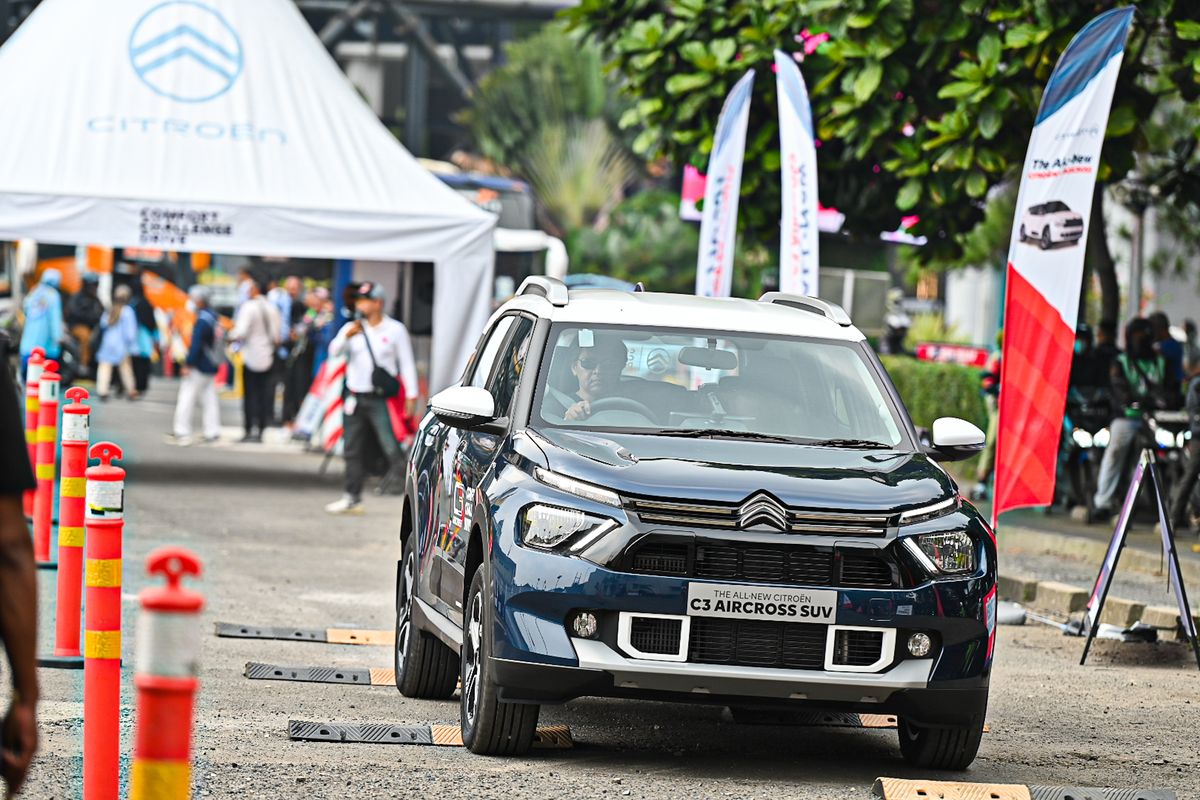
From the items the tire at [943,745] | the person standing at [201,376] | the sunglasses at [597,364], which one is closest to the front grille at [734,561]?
the tire at [943,745]

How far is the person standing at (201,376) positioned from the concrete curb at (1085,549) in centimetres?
1049

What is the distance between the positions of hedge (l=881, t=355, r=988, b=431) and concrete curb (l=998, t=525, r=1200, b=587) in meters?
7.45

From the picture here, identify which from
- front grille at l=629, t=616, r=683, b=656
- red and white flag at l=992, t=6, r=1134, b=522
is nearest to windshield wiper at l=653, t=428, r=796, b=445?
front grille at l=629, t=616, r=683, b=656

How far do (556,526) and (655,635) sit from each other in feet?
1.63

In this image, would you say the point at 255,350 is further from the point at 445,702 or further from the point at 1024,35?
the point at 445,702

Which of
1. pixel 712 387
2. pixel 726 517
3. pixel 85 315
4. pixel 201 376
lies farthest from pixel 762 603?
pixel 85 315

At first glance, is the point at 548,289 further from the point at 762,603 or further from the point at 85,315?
the point at 85,315

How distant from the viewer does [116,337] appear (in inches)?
1280

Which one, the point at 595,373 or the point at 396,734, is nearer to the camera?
the point at 396,734

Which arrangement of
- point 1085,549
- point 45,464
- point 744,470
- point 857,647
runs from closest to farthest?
1. point 857,647
2. point 744,470
3. point 45,464
4. point 1085,549

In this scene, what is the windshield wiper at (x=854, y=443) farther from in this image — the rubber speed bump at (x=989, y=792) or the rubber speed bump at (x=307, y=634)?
the rubber speed bump at (x=307, y=634)

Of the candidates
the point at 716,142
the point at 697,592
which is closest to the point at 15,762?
the point at 697,592

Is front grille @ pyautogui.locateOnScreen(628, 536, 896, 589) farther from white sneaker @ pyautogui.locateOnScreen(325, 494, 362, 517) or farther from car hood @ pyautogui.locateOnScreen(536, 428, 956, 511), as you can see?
white sneaker @ pyautogui.locateOnScreen(325, 494, 362, 517)

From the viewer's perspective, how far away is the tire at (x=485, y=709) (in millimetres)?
7270
